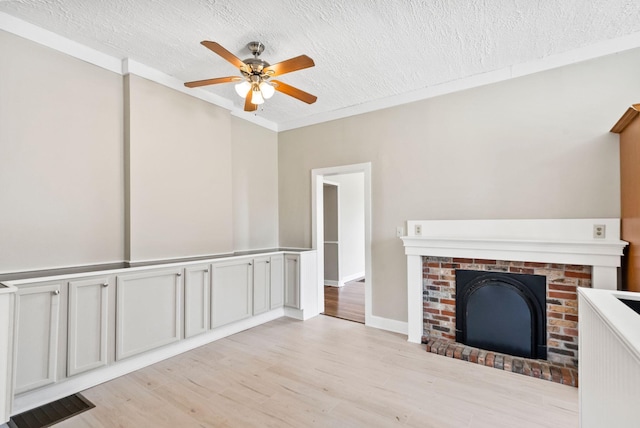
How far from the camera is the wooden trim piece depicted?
6.71ft

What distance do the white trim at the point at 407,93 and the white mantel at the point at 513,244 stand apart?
4.64 feet

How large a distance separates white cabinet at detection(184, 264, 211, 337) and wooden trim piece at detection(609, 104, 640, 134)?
3.67 meters

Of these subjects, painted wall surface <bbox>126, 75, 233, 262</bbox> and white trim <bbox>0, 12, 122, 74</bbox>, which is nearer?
white trim <bbox>0, 12, 122, 74</bbox>

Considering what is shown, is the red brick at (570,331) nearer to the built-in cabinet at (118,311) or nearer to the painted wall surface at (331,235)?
the built-in cabinet at (118,311)

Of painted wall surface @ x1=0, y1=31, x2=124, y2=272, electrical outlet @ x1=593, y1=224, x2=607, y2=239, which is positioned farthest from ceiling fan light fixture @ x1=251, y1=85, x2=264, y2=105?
electrical outlet @ x1=593, y1=224, x2=607, y2=239

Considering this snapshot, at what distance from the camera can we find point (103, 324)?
242 centimetres

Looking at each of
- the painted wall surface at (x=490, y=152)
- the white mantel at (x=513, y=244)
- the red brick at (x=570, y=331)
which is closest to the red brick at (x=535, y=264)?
the white mantel at (x=513, y=244)

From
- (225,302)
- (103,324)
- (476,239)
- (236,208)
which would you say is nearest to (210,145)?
(236,208)

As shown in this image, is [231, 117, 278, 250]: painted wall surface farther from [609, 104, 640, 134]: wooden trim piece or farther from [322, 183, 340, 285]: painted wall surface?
[609, 104, 640, 134]: wooden trim piece

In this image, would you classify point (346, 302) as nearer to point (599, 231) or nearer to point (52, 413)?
point (599, 231)

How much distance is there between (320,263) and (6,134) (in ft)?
11.2

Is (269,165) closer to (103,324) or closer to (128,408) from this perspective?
(103,324)

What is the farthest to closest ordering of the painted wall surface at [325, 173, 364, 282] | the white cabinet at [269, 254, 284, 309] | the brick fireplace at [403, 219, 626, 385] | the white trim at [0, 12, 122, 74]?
the painted wall surface at [325, 173, 364, 282]
the white cabinet at [269, 254, 284, 309]
the brick fireplace at [403, 219, 626, 385]
the white trim at [0, 12, 122, 74]

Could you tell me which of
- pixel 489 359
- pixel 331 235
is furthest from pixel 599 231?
pixel 331 235
